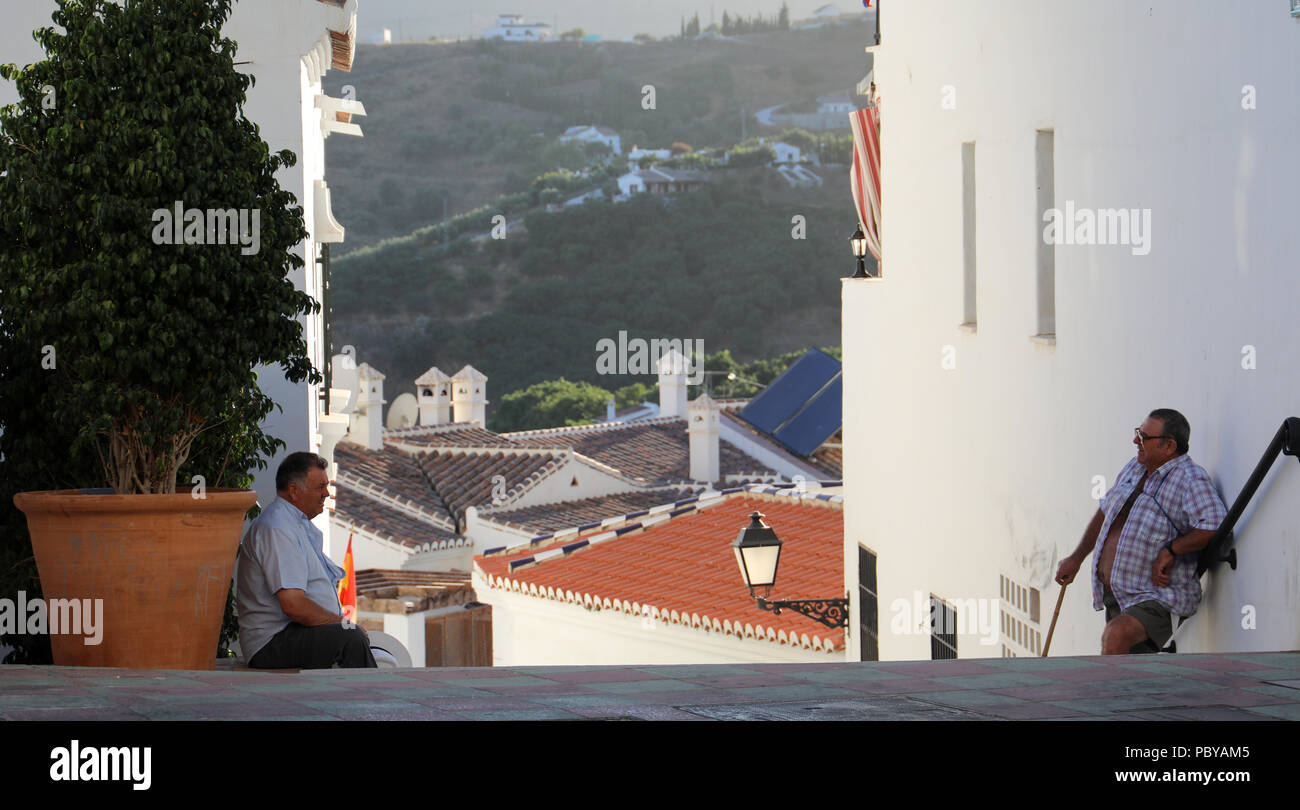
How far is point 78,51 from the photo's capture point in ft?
18.5

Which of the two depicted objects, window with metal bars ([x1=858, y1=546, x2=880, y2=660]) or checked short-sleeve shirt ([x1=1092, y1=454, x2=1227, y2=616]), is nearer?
checked short-sleeve shirt ([x1=1092, y1=454, x2=1227, y2=616])

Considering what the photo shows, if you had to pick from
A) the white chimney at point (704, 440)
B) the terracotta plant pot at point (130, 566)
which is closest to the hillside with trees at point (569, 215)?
the white chimney at point (704, 440)

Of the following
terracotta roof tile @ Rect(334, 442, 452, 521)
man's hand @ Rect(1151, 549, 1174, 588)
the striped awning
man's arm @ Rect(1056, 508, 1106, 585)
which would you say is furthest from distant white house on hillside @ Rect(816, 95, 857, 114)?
man's hand @ Rect(1151, 549, 1174, 588)

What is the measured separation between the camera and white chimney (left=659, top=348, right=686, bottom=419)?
3969cm

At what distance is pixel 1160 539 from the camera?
621cm

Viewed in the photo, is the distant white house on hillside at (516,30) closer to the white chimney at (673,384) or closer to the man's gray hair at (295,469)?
the white chimney at (673,384)

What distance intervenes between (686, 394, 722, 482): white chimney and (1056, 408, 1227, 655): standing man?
27.1 meters

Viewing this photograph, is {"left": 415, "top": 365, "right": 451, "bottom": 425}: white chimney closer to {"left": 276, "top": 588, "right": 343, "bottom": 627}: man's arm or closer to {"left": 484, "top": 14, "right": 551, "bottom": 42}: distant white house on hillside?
{"left": 276, "top": 588, "right": 343, "bottom": 627}: man's arm

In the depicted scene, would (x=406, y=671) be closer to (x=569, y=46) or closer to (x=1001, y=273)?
(x=1001, y=273)

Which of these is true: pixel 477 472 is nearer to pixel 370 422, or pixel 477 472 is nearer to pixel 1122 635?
pixel 370 422

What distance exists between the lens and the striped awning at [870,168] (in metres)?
13.7

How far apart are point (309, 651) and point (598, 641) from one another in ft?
35.9
